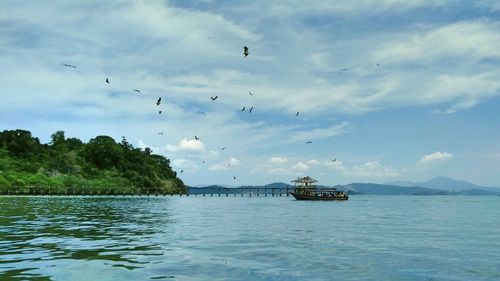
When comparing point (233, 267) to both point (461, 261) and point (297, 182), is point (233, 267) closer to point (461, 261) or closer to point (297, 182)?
point (461, 261)

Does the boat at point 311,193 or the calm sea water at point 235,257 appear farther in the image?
the boat at point 311,193

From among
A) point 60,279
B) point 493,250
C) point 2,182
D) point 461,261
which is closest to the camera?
point 60,279

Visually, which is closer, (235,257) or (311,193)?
(235,257)

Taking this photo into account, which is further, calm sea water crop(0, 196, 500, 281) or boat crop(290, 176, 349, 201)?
boat crop(290, 176, 349, 201)

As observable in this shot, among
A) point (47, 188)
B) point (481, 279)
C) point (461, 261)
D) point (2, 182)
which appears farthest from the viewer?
point (47, 188)

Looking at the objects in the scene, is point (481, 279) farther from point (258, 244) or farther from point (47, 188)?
point (47, 188)

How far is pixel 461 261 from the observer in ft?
76.1

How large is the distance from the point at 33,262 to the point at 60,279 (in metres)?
4.07

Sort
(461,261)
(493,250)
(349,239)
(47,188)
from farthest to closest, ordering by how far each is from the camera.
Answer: (47,188)
(349,239)
(493,250)
(461,261)

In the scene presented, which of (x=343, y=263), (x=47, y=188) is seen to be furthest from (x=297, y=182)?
(x=343, y=263)

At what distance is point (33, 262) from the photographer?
19375mm

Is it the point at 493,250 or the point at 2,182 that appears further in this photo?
the point at 2,182

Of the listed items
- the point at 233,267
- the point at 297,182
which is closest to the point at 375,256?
the point at 233,267

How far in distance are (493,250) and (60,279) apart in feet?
80.9
